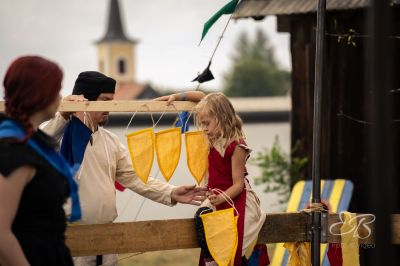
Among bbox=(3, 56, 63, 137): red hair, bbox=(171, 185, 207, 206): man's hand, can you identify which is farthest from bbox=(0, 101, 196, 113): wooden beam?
bbox=(3, 56, 63, 137): red hair

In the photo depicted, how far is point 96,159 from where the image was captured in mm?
4676

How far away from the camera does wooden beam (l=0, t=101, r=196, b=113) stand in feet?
14.4

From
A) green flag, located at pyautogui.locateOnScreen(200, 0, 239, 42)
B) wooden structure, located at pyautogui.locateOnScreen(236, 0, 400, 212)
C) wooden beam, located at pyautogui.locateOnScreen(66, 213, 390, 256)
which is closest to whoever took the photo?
wooden beam, located at pyautogui.locateOnScreen(66, 213, 390, 256)

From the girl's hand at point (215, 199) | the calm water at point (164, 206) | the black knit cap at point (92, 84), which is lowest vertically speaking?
the calm water at point (164, 206)

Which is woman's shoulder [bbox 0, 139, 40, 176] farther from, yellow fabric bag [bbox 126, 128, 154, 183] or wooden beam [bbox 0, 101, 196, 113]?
yellow fabric bag [bbox 126, 128, 154, 183]

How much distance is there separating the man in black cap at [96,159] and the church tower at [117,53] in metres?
94.9

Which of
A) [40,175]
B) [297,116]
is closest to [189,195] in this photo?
[40,175]

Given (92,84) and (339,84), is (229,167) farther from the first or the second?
(339,84)

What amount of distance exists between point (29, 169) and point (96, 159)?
1598mm

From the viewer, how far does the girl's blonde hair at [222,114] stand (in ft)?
15.1

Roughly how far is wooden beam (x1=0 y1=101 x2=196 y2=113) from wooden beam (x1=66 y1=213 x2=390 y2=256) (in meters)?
0.58

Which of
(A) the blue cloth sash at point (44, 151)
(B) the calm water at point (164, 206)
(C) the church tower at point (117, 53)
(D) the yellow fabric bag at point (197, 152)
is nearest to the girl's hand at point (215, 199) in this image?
(D) the yellow fabric bag at point (197, 152)

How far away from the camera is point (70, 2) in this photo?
65.9 meters

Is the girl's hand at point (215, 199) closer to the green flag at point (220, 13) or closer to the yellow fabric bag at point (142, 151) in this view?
the yellow fabric bag at point (142, 151)
